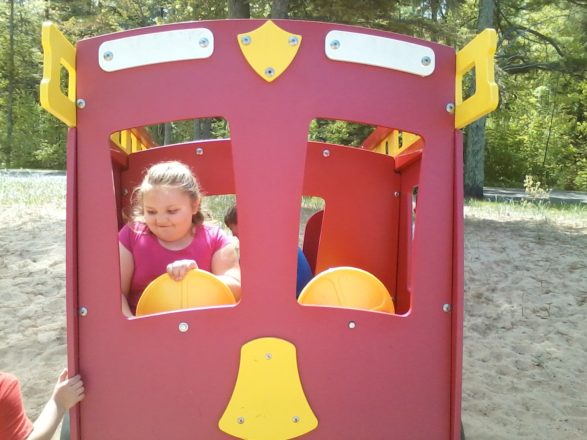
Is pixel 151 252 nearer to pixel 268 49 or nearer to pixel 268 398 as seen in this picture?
pixel 268 398

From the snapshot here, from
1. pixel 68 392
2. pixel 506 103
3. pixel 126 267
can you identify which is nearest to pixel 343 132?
pixel 506 103

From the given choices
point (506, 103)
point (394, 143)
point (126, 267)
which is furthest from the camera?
point (506, 103)

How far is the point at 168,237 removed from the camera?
216 centimetres

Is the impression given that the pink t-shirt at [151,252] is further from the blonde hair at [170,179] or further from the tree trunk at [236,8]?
the tree trunk at [236,8]

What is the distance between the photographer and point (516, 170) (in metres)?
21.3

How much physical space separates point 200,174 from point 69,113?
4.23ft

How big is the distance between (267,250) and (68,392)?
2.22ft

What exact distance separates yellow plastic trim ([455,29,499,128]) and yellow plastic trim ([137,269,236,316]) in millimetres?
881

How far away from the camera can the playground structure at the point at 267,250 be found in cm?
171

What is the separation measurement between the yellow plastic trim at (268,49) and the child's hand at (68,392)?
1017mm

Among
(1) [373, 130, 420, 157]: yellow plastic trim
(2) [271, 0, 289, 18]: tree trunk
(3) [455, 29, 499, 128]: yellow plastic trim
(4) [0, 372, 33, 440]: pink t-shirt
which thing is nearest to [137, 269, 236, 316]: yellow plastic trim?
(4) [0, 372, 33, 440]: pink t-shirt

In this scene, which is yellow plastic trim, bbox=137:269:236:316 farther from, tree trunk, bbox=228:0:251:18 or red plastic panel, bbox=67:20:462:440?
tree trunk, bbox=228:0:251:18

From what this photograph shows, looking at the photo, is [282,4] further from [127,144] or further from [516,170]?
[516,170]

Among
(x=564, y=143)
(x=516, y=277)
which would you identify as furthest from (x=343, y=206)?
(x=564, y=143)
